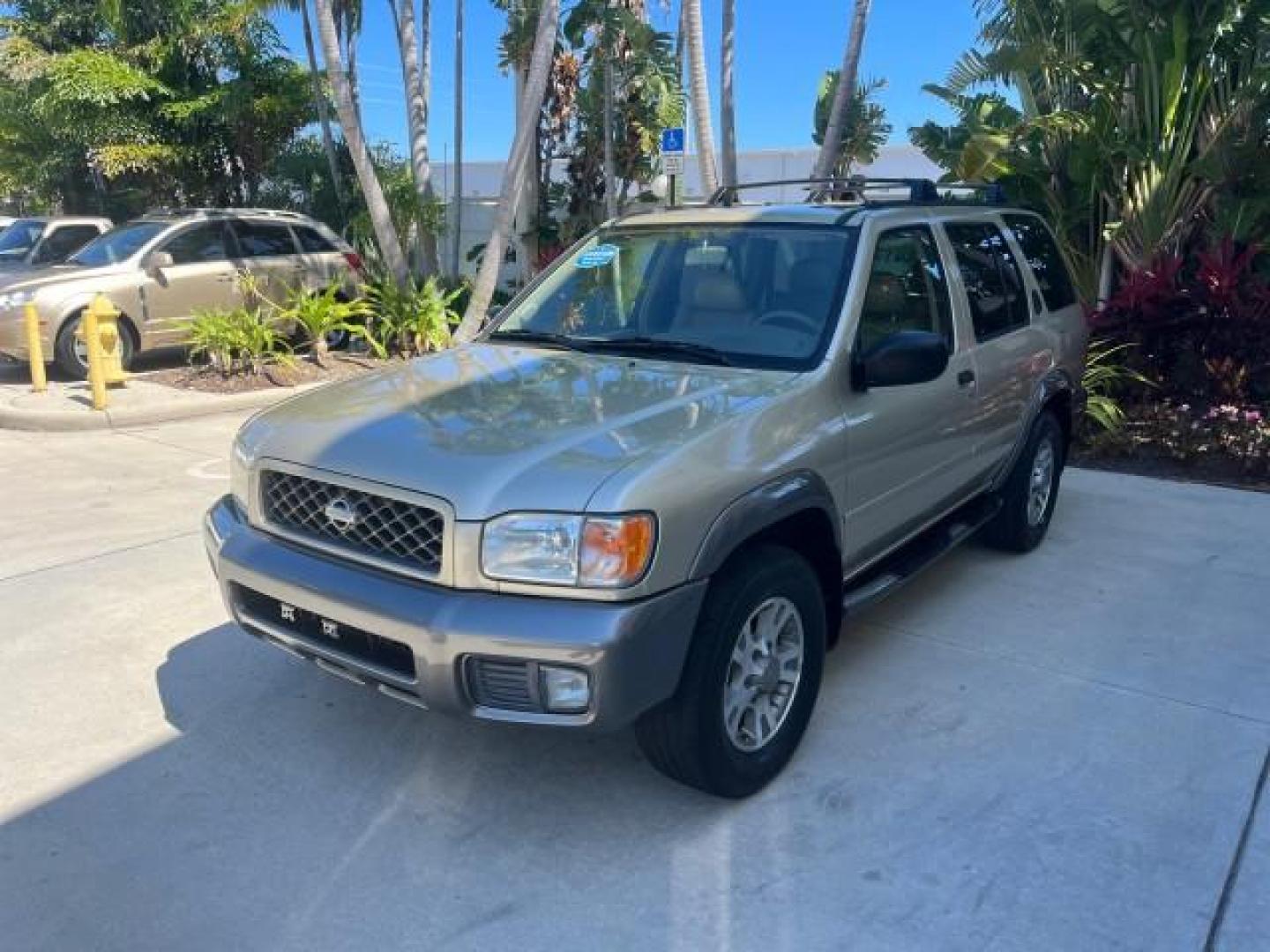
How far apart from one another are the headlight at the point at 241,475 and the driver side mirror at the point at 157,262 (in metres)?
8.75

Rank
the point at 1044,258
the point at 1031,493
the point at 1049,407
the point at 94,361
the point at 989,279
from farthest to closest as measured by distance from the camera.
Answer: the point at 94,361 → the point at 1044,258 → the point at 1049,407 → the point at 1031,493 → the point at 989,279

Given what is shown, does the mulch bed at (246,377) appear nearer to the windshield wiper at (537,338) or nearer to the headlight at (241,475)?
the windshield wiper at (537,338)

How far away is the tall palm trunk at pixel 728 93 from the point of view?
1222cm

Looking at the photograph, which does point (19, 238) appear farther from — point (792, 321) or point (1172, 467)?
point (1172, 467)

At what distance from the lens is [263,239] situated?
12.5m

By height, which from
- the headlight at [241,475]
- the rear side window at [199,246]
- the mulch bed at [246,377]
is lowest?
the mulch bed at [246,377]

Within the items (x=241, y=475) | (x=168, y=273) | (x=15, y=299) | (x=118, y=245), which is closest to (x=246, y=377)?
(x=168, y=273)

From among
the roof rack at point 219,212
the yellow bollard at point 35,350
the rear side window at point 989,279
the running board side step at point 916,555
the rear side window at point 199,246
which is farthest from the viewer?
the roof rack at point 219,212

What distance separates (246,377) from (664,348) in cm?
778

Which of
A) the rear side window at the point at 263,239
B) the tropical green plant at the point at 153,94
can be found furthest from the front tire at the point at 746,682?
the tropical green plant at the point at 153,94

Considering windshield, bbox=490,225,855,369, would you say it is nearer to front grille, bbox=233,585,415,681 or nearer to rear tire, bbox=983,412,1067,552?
front grille, bbox=233,585,415,681

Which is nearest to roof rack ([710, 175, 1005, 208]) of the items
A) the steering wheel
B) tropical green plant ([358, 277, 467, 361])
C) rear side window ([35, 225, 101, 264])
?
the steering wheel

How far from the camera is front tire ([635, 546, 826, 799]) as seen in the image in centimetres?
301

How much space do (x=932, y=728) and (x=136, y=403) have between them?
7959 mm
